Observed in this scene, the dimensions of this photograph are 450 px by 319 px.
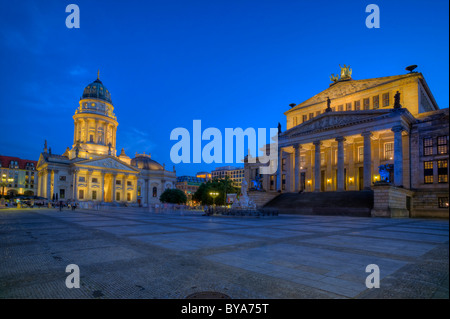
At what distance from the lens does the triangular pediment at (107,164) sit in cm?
7902

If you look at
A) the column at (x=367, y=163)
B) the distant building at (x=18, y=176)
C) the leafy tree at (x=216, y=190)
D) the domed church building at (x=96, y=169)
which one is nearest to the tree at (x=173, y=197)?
the domed church building at (x=96, y=169)

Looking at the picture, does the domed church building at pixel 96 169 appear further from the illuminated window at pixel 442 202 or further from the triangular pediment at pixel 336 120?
the illuminated window at pixel 442 202

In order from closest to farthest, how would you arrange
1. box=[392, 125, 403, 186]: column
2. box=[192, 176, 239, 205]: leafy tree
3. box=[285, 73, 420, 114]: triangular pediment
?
box=[392, 125, 403, 186]: column → box=[285, 73, 420, 114]: triangular pediment → box=[192, 176, 239, 205]: leafy tree

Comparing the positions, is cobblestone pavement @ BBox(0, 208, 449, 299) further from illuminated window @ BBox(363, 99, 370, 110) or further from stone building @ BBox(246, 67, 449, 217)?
illuminated window @ BBox(363, 99, 370, 110)

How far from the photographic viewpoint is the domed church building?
77.6m

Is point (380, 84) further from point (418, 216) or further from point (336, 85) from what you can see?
point (418, 216)

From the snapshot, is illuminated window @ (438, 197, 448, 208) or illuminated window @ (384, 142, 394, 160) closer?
illuminated window @ (438, 197, 448, 208)

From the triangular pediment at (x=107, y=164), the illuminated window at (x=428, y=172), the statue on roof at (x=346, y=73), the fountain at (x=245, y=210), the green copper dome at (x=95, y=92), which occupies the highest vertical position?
the green copper dome at (x=95, y=92)

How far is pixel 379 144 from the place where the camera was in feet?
152

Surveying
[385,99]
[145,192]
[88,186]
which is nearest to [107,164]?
[88,186]

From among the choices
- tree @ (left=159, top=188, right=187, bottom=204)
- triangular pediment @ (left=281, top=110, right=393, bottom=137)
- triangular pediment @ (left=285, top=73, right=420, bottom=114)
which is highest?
triangular pediment @ (left=285, top=73, right=420, bottom=114)

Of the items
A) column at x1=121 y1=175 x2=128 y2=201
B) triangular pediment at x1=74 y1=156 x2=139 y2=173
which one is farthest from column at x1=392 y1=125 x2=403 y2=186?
column at x1=121 y1=175 x2=128 y2=201

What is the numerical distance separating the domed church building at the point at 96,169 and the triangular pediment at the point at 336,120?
58.9 m
